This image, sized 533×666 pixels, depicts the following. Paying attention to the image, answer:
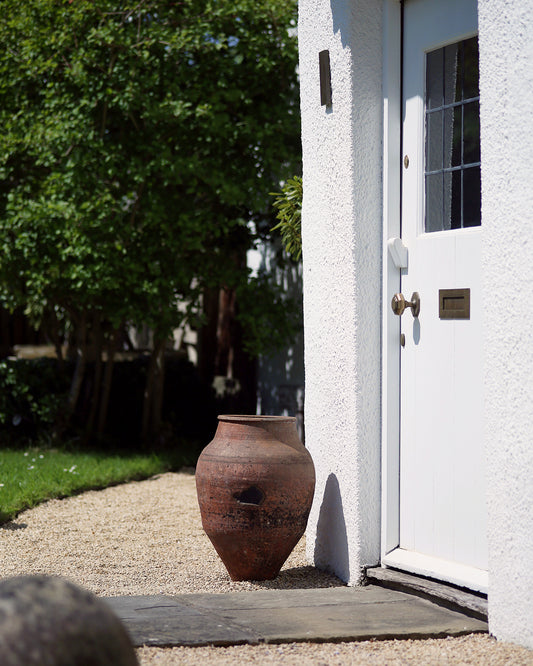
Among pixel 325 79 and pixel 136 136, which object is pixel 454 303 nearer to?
pixel 325 79

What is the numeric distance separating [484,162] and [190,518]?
11.5 ft

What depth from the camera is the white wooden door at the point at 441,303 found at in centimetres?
355

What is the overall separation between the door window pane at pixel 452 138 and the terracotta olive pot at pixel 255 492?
124cm

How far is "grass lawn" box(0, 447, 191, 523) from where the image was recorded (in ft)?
19.9

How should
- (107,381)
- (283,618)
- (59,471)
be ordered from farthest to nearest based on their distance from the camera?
1. (107,381)
2. (59,471)
3. (283,618)

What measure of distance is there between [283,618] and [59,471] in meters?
4.08

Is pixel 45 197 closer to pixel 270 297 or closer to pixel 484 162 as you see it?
pixel 270 297

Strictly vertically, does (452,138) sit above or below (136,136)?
below

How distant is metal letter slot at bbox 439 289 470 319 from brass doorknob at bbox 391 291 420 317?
172 mm

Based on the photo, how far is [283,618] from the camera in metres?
3.24

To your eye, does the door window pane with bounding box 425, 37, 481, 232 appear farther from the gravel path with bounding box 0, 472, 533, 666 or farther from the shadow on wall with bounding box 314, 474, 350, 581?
the gravel path with bounding box 0, 472, 533, 666

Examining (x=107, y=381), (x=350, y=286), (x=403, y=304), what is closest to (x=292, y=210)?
(x=350, y=286)

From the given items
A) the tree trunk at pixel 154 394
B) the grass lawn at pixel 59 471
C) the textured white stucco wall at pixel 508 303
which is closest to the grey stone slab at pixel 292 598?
the textured white stucco wall at pixel 508 303

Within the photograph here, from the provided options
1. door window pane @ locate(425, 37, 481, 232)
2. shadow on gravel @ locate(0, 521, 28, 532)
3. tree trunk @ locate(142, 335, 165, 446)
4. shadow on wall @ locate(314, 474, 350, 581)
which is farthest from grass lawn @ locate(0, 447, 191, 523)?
door window pane @ locate(425, 37, 481, 232)
